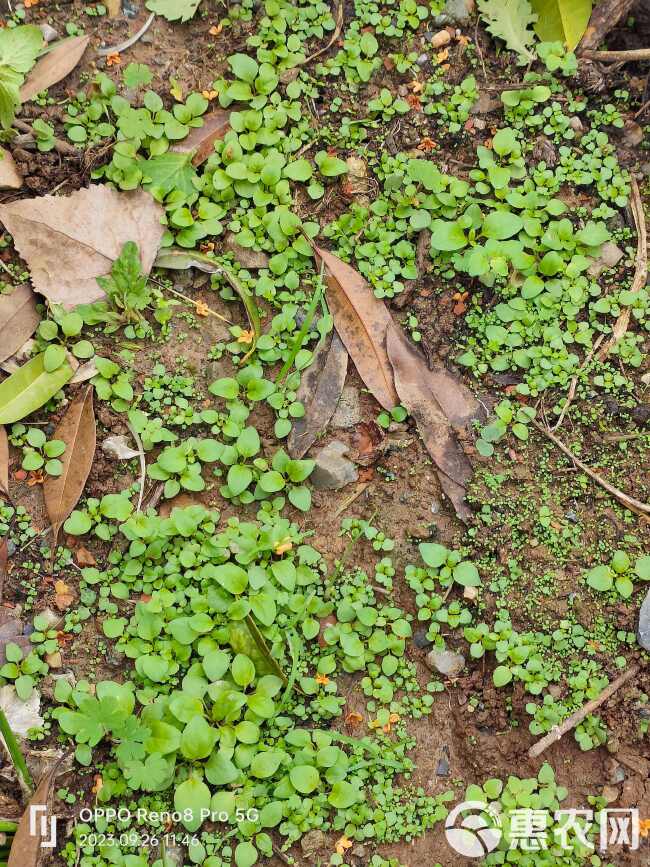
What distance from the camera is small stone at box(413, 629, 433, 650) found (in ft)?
10.6

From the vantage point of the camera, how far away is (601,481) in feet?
11.0

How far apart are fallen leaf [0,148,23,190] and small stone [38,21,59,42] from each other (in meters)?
0.62

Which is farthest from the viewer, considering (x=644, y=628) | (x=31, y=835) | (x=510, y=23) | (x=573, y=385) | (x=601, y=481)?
(x=510, y=23)

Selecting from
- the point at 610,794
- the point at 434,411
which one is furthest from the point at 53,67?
the point at 610,794

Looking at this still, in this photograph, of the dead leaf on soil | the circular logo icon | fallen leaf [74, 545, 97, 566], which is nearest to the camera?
the dead leaf on soil

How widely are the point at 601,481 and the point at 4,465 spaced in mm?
2577

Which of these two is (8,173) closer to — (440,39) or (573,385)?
(440,39)

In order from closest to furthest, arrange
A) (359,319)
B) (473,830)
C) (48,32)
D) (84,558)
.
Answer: (473,830) < (84,558) < (359,319) < (48,32)

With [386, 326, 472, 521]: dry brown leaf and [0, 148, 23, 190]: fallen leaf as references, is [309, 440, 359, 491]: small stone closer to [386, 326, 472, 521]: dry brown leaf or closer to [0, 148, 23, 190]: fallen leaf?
[386, 326, 472, 521]: dry brown leaf

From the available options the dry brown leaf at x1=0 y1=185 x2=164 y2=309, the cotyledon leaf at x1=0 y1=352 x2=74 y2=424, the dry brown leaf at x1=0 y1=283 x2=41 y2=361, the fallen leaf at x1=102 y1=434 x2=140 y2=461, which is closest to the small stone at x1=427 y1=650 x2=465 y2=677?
the fallen leaf at x1=102 y1=434 x2=140 y2=461

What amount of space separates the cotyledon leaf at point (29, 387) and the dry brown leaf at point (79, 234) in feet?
1.01

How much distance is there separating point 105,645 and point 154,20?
2935 mm

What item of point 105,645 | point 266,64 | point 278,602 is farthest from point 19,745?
point 266,64

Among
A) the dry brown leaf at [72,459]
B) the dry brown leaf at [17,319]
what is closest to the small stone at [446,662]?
the dry brown leaf at [72,459]
